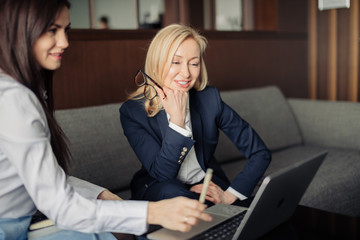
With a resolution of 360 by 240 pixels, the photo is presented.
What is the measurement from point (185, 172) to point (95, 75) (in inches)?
36.6

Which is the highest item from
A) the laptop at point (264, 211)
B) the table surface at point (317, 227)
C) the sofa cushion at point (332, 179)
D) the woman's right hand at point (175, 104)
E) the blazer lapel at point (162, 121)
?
the woman's right hand at point (175, 104)

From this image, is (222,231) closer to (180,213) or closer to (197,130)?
(180,213)

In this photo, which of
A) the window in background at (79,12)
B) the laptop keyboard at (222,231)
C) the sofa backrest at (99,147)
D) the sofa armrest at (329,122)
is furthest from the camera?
the window in background at (79,12)

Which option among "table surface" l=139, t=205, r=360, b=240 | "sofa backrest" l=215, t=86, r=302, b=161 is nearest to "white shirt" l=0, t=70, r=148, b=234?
"table surface" l=139, t=205, r=360, b=240

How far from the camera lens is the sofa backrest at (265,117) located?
8.38ft

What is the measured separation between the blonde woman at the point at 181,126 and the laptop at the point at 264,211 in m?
0.31

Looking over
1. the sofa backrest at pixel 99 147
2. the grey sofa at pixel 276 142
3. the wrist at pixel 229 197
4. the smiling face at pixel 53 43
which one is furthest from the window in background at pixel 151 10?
the smiling face at pixel 53 43

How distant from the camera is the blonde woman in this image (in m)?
1.53

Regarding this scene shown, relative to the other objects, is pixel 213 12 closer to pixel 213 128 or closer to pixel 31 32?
pixel 213 128

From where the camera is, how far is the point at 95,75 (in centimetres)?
233

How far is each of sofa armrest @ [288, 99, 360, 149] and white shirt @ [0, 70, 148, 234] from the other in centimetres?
212

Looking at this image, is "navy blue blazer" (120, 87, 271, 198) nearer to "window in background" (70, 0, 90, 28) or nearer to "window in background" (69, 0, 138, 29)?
"window in background" (70, 0, 90, 28)

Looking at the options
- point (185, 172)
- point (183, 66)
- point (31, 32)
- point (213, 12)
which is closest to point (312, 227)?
point (185, 172)

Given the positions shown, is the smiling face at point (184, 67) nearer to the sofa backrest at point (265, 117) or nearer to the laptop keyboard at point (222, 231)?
the laptop keyboard at point (222, 231)
